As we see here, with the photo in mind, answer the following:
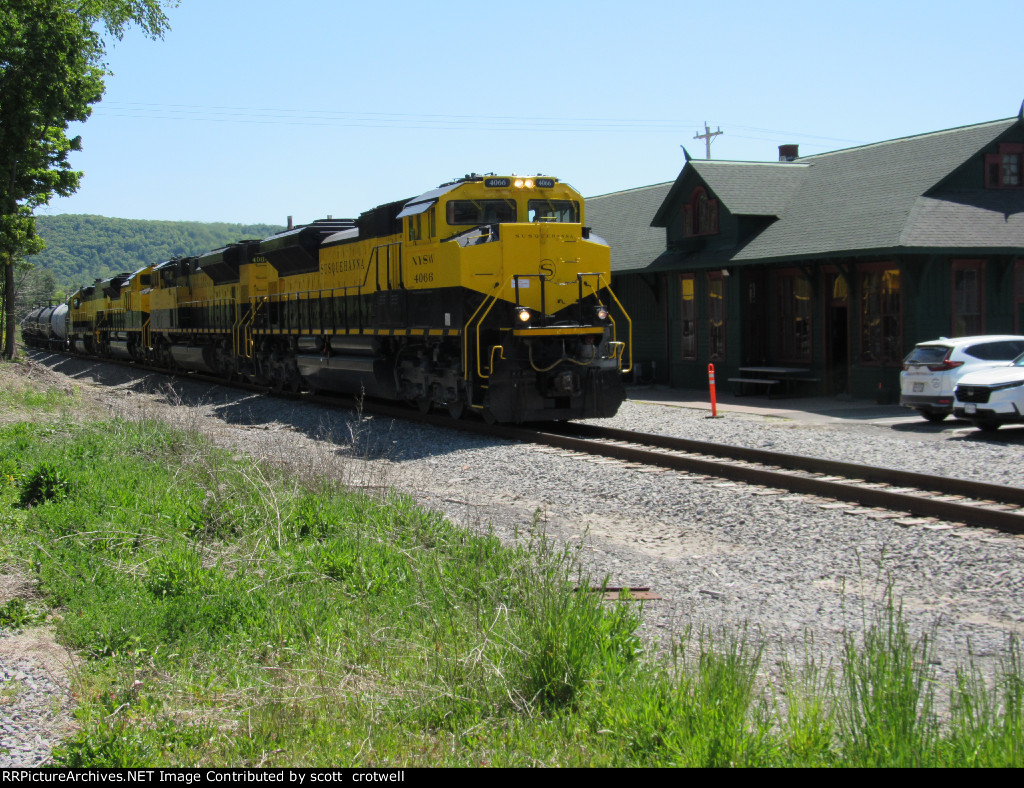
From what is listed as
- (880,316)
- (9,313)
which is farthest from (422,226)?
(9,313)

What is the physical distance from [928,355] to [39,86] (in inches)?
984

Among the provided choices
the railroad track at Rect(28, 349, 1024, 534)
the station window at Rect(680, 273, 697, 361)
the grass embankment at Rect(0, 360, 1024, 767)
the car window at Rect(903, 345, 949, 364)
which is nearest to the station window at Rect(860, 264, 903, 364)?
the car window at Rect(903, 345, 949, 364)

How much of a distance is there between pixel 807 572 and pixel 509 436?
25.5 feet

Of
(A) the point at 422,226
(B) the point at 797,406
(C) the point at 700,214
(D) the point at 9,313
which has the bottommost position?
(B) the point at 797,406

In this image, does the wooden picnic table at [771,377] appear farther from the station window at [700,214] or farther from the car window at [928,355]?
the car window at [928,355]

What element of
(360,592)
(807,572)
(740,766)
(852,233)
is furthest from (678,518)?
(852,233)

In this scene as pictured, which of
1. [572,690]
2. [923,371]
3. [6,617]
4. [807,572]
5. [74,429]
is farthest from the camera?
[923,371]

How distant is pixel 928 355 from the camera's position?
16.0 meters

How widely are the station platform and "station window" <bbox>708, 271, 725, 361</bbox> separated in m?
1.12

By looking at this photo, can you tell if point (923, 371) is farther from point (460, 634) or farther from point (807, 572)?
point (460, 634)

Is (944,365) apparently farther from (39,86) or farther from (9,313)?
(9,313)

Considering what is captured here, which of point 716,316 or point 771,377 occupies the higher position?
point 716,316

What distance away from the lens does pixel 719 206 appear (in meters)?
24.8

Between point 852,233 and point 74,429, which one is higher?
point 852,233
